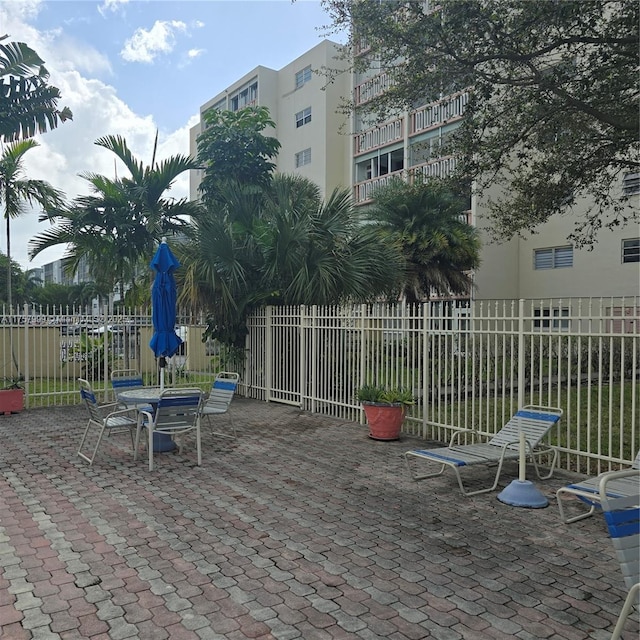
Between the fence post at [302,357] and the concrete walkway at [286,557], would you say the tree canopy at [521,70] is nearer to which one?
the fence post at [302,357]

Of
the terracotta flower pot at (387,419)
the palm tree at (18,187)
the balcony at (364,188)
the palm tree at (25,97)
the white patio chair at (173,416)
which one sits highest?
the balcony at (364,188)

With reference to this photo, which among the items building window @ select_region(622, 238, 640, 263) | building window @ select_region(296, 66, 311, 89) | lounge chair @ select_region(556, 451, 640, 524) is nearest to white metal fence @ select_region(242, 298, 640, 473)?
lounge chair @ select_region(556, 451, 640, 524)

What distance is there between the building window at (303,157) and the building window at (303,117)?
163 centimetres

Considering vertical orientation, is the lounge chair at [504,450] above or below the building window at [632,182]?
below

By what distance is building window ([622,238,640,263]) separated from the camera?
18.4 m

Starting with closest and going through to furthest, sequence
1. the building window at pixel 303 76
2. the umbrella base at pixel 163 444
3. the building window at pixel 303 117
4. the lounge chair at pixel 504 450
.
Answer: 1. the lounge chair at pixel 504 450
2. the umbrella base at pixel 163 444
3. the building window at pixel 303 117
4. the building window at pixel 303 76

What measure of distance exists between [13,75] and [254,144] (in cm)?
580

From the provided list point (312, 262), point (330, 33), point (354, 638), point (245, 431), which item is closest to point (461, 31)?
point (330, 33)

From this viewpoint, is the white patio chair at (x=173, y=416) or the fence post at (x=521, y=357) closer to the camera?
the white patio chair at (x=173, y=416)

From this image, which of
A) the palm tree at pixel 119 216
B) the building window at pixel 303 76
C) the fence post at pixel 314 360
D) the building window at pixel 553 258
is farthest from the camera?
the building window at pixel 303 76

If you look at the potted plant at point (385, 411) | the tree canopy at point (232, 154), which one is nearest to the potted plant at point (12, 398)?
the tree canopy at point (232, 154)

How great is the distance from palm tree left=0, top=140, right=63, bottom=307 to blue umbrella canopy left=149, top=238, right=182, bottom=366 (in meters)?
5.85

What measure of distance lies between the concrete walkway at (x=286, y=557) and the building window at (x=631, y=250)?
1481cm

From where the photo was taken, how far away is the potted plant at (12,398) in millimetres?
10578
